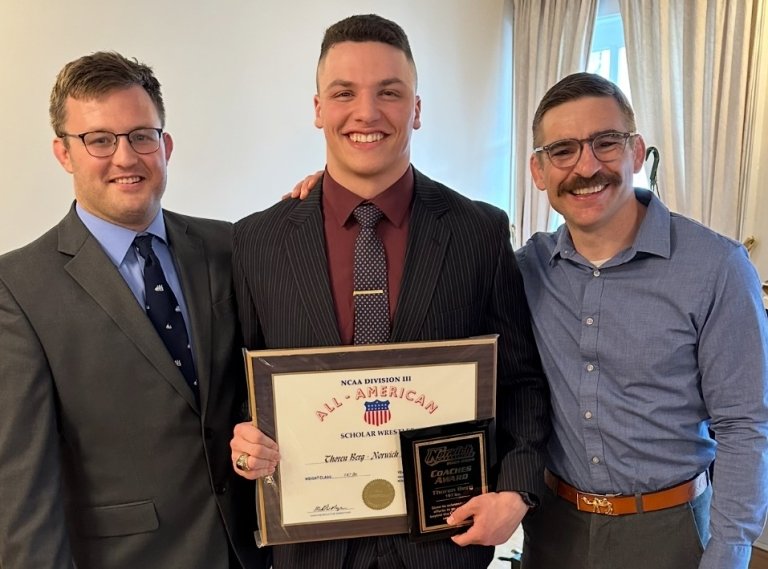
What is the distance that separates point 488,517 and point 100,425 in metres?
0.82

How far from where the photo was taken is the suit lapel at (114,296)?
51.8 inches

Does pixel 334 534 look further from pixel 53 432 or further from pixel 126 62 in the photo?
pixel 126 62

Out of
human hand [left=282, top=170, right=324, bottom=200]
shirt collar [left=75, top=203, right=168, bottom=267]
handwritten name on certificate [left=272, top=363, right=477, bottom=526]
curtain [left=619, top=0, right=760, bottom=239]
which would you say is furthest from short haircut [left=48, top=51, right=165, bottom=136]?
curtain [left=619, top=0, right=760, bottom=239]

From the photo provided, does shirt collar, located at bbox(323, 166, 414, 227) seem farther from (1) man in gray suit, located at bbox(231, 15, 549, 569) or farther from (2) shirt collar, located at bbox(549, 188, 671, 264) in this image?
(2) shirt collar, located at bbox(549, 188, 671, 264)

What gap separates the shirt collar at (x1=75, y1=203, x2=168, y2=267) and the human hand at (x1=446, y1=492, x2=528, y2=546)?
3.00 feet

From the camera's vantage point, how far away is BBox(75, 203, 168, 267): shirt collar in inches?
55.0

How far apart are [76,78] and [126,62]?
0.12 meters

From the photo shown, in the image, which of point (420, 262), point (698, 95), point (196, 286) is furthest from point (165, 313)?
point (698, 95)

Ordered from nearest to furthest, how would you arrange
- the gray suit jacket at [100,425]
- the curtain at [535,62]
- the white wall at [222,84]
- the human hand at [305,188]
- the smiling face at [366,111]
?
1. the gray suit jacket at [100,425]
2. the smiling face at [366,111]
3. the human hand at [305,188]
4. the white wall at [222,84]
5. the curtain at [535,62]

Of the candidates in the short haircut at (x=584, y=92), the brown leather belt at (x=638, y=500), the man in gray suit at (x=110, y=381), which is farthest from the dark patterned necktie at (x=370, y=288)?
the brown leather belt at (x=638, y=500)

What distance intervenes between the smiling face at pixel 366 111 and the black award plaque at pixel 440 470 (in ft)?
1.77

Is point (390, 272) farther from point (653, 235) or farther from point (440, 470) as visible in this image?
point (653, 235)

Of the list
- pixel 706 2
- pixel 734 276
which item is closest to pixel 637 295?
pixel 734 276

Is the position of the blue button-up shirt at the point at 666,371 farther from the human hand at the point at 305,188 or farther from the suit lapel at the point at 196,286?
the suit lapel at the point at 196,286
